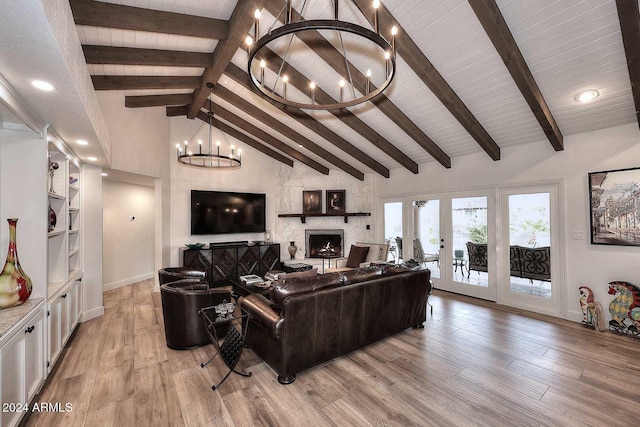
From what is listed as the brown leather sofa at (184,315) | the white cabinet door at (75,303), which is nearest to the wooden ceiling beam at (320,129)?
the brown leather sofa at (184,315)

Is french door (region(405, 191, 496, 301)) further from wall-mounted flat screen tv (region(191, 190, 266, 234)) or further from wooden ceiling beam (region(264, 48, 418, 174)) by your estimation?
wall-mounted flat screen tv (region(191, 190, 266, 234))

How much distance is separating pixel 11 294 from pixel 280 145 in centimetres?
525

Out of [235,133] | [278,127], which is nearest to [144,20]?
[278,127]

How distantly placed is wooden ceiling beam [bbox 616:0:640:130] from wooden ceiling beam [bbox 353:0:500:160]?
1541mm

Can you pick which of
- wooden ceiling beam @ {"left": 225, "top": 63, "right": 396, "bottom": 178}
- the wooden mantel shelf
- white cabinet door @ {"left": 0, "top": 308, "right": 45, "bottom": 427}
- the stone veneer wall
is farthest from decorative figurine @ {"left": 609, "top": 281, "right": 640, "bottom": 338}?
white cabinet door @ {"left": 0, "top": 308, "right": 45, "bottom": 427}

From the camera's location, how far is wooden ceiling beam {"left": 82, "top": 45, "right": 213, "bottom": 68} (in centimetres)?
323

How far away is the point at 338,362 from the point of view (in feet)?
9.43

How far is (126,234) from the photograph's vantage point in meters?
6.20

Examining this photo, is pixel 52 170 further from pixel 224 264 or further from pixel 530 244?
pixel 530 244

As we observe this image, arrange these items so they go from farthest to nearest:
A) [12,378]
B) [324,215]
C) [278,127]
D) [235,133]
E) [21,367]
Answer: [324,215] → [235,133] → [278,127] → [21,367] → [12,378]

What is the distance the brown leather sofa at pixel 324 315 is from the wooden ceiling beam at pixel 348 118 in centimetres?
270

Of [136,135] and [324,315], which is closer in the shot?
[324,315]

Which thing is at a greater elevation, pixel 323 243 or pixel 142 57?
pixel 142 57

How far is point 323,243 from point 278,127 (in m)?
3.34
